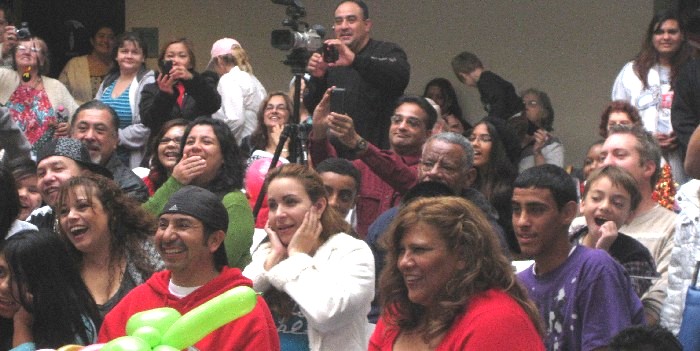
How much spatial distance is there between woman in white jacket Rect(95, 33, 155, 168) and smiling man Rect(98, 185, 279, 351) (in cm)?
374

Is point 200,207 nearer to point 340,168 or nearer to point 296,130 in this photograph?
point 340,168

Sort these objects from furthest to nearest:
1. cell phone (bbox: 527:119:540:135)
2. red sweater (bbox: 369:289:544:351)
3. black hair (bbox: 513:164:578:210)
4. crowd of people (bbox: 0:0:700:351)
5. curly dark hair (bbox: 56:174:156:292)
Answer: cell phone (bbox: 527:119:540:135) < curly dark hair (bbox: 56:174:156:292) < black hair (bbox: 513:164:578:210) < crowd of people (bbox: 0:0:700:351) < red sweater (bbox: 369:289:544:351)

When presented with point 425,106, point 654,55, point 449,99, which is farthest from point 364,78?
point 449,99

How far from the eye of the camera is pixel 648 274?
20.0ft

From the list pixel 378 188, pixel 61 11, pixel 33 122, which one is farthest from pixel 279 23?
pixel 378 188

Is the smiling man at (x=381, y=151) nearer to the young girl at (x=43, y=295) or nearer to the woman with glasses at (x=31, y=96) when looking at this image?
the young girl at (x=43, y=295)

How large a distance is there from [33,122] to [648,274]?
16.2 feet

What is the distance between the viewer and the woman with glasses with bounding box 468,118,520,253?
26.1 feet

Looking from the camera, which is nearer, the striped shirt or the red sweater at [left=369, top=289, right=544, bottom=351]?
the red sweater at [left=369, top=289, right=544, bottom=351]

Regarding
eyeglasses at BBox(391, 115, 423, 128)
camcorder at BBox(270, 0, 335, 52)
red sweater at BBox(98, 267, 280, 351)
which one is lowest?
red sweater at BBox(98, 267, 280, 351)

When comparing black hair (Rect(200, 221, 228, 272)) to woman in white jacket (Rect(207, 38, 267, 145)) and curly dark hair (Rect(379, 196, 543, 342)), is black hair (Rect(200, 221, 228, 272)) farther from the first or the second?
woman in white jacket (Rect(207, 38, 267, 145))

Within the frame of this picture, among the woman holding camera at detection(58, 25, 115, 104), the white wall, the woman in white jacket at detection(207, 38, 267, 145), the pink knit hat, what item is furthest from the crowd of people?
the woman holding camera at detection(58, 25, 115, 104)

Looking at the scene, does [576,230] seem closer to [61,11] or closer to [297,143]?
[297,143]

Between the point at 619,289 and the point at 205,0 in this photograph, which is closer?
the point at 619,289
